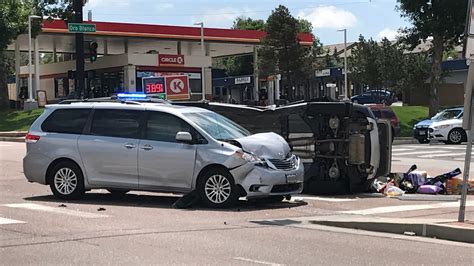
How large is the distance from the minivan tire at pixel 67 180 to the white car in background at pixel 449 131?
21181 millimetres

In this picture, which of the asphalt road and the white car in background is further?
the white car in background

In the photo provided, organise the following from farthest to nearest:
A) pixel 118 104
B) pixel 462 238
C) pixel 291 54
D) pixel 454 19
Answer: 1. pixel 291 54
2. pixel 454 19
3. pixel 118 104
4. pixel 462 238

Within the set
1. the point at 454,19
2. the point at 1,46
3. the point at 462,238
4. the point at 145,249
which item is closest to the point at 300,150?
the point at 462,238

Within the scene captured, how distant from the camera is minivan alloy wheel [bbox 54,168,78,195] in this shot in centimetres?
1265

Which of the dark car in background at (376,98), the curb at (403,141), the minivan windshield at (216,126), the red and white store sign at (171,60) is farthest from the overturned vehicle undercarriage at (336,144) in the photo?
the dark car in background at (376,98)

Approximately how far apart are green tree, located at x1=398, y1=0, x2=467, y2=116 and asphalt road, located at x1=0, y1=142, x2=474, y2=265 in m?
26.9

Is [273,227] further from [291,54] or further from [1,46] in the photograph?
[291,54]

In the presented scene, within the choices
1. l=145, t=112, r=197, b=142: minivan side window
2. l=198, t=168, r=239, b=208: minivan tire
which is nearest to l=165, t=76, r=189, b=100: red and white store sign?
l=145, t=112, r=197, b=142: minivan side window

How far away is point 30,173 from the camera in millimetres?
12914

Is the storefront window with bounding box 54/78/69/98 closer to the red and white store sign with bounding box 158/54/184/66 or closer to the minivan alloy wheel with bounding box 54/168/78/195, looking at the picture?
the red and white store sign with bounding box 158/54/184/66

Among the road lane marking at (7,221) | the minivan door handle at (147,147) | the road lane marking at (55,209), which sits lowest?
the road lane marking at (55,209)

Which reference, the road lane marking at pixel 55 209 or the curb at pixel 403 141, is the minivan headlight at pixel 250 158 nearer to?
the road lane marking at pixel 55 209

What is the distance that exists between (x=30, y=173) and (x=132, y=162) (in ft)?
7.20

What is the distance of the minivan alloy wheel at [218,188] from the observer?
38.2 ft
